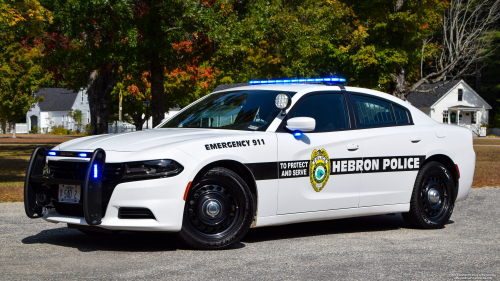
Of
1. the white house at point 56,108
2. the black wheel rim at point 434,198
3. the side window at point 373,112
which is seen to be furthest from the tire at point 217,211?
the white house at point 56,108

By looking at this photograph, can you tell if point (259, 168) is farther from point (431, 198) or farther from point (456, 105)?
point (456, 105)

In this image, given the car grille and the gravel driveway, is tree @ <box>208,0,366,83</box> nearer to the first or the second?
the gravel driveway

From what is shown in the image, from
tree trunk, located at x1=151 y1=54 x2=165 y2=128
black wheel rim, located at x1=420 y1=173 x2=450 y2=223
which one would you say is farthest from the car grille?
tree trunk, located at x1=151 y1=54 x2=165 y2=128

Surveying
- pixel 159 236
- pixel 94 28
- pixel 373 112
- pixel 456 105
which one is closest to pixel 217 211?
pixel 159 236

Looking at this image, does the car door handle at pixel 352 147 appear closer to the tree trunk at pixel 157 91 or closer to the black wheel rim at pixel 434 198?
the black wheel rim at pixel 434 198

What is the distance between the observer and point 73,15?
1905 centimetres

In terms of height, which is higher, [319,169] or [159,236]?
[319,169]

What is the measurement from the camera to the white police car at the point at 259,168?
5.57 m

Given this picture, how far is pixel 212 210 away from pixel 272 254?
27.3 inches

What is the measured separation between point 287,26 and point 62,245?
17.8m

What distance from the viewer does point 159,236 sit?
685 cm

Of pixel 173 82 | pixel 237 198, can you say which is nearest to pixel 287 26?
pixel 237 198

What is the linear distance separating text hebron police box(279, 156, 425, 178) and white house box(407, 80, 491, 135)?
6220 cm

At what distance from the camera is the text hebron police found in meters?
6.43
